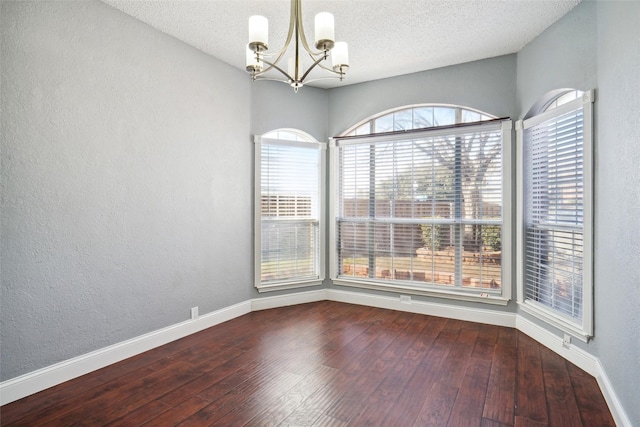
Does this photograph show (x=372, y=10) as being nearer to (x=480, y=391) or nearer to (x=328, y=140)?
(x=328, y=140)

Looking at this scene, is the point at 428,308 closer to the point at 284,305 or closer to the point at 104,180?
the point at 284,305

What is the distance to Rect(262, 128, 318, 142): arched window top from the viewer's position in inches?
168

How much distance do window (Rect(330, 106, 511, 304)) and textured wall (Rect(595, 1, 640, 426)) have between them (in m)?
1.20

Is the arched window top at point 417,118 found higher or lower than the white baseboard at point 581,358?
higher

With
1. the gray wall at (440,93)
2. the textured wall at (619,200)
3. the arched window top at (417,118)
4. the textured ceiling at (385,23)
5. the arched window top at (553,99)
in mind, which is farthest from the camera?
the arched window top at (417,118)

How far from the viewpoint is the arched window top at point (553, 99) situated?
2.90 m

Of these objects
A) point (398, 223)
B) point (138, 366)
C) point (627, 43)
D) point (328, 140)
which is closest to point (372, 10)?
point (627, 43)

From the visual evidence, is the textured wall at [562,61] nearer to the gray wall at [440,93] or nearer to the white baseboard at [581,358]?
the white baseboard at [581,358]

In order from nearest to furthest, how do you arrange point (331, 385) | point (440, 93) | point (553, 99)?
point (331, 385)
point (553, 99)
point (440, 93)

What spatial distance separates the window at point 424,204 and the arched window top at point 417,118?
0.01 m

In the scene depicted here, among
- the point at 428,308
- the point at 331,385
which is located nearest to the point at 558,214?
the point at 428,308

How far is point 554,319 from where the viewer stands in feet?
9.70

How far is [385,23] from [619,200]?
2173 mm

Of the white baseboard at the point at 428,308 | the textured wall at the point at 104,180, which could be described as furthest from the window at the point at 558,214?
the textured wall at the point at 104,180
